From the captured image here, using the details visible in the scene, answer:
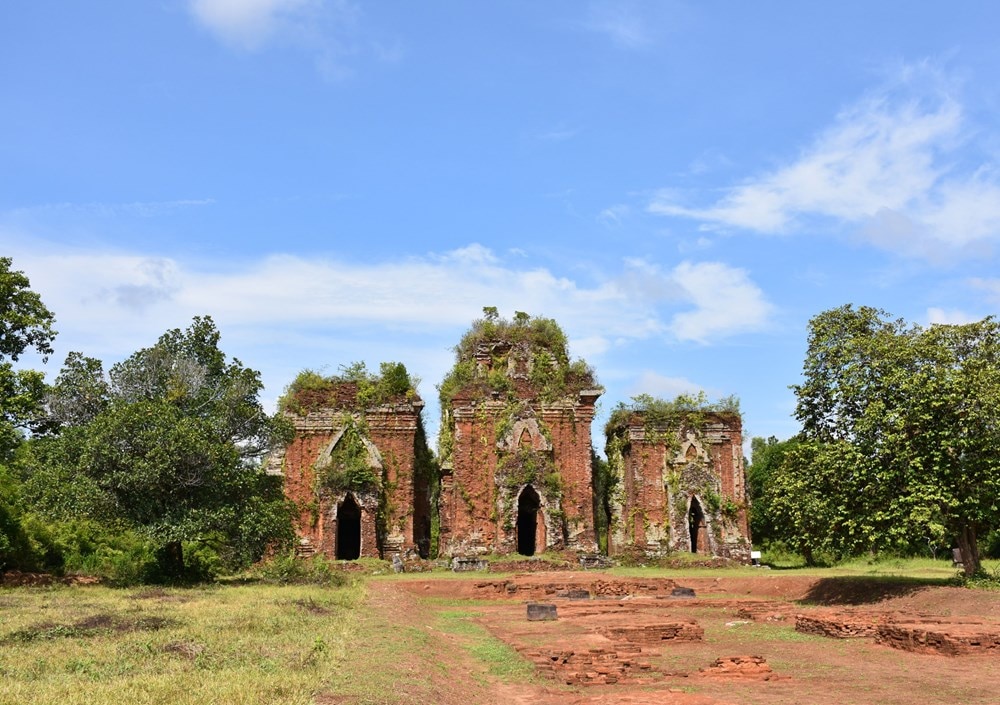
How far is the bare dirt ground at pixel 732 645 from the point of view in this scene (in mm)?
9703

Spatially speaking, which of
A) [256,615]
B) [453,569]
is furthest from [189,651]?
[453,569]

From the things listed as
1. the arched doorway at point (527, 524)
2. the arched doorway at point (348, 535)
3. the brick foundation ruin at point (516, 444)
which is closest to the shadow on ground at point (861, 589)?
the brick foundation ruin at point (516, 444)

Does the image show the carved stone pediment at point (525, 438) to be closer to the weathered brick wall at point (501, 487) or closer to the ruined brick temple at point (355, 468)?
the weathered brick wall at point (501, 487)

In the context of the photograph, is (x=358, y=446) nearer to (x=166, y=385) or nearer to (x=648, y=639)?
(x=166, y=385)

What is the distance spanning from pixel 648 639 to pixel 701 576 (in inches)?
438

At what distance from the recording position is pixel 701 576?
79.5 ft

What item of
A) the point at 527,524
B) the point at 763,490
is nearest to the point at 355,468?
the point at 527,524

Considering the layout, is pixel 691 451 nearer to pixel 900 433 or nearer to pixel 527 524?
pixel 527 524

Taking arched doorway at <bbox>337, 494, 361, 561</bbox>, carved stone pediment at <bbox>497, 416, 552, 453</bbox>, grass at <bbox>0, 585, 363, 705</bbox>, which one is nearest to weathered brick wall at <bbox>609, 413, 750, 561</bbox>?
carved stone pediment at <bbox>497, 416, 552, 453</bbox>

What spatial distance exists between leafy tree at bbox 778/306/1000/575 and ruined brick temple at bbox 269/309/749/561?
9585mm

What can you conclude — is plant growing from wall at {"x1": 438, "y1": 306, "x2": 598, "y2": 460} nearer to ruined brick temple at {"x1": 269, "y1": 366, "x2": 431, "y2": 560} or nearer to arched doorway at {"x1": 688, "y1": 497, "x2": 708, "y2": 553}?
Answer: ruined brick temple at {"x1": 269, "y1": 366, "x2": 431, "y2": 560}

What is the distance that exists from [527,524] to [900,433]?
56.0 feet

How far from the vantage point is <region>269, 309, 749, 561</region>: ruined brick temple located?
91.7 feet

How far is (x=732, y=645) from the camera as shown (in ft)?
45.1
